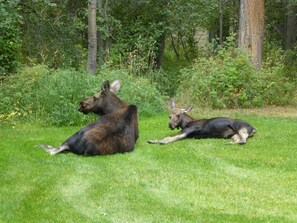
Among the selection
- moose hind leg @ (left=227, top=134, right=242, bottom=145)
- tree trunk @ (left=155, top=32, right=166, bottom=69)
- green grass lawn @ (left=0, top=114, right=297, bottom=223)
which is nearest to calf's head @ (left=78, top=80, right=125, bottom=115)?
green grass lawn @ (left=0, top=114, right=297, bottom=223)

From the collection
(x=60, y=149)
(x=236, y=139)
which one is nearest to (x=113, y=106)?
(x=60, y=149)

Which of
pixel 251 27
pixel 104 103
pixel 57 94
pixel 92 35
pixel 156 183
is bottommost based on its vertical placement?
pixel 156 183

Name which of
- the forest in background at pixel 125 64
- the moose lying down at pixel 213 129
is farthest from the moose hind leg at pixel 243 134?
the forest in background at pixel 125 64

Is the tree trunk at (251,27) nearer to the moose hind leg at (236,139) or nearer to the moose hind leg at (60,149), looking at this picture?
the moose hind leg at (236,139)

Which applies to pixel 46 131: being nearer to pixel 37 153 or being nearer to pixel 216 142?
pixel 37 153

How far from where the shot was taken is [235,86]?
17.6 metres

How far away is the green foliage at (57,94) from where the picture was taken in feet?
48.7

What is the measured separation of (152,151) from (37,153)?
2.06m

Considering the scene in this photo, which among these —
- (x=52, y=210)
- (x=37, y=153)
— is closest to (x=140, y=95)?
(x=37, y=153)

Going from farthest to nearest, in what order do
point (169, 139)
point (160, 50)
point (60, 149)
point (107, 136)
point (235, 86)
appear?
point (160, 50) → point (235, 86) → point (169, 139) → point (60, 149) → point (107, 136)

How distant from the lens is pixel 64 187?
27.9 feet

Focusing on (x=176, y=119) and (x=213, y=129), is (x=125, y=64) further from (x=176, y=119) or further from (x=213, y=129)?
(x=213, y=129)

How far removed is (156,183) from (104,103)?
3.93 m

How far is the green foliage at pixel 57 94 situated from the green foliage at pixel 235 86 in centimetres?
129
